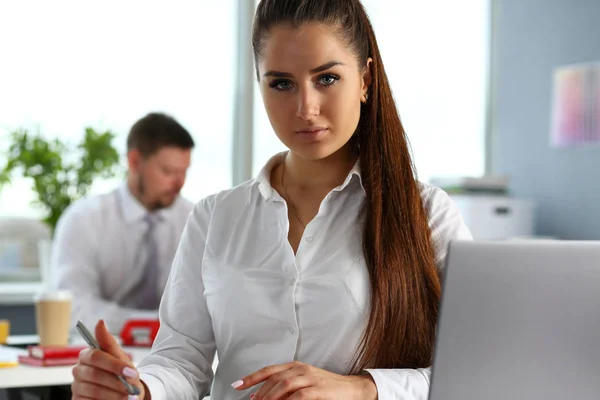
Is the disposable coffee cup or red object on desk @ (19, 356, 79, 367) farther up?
the disposable coffee cup

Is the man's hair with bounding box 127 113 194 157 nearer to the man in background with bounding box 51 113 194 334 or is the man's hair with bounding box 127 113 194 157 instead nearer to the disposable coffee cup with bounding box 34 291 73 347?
the man in background with bounding box 51 113 194 334

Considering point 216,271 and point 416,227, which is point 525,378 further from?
point 216,271

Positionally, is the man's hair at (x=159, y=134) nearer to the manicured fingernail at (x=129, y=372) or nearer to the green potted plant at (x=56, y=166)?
the green potted plant at (x=56, y=166)

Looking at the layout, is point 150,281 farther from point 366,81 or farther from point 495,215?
point 366,81

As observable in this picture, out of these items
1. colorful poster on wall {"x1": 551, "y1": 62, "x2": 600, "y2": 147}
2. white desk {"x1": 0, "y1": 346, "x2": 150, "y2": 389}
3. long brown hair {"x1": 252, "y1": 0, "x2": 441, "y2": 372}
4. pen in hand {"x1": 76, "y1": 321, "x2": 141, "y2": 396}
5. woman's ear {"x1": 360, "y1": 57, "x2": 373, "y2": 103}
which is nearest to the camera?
pen in hand {"x1": 76, "y1": 321, "x2": 141, "y2": 396}

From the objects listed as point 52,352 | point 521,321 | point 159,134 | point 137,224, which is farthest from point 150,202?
point 521,321

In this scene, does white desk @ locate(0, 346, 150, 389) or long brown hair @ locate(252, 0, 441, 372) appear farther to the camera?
white desk @ locate(0, 346, 150, 389)

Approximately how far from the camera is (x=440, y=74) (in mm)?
5148

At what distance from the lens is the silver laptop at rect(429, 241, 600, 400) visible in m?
0.94

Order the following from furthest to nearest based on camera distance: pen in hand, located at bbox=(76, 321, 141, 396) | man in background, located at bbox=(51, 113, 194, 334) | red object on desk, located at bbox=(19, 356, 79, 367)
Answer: man in background, located at bbox=(51, 113, 194, 334) < red object on desk, located at bbox=(19, 356, 79, 367) < pen in hand, located at bbox=(76, 321, 141, 396)

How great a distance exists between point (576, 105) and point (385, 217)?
11.3 ft

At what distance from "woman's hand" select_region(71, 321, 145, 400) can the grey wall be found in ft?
12.0

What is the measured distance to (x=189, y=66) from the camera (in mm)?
4457

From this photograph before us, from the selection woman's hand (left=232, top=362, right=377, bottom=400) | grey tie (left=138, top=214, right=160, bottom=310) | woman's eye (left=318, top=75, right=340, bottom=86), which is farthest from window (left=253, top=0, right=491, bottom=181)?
woman's hand (left=232, top=362, right=377, bottom=400)
